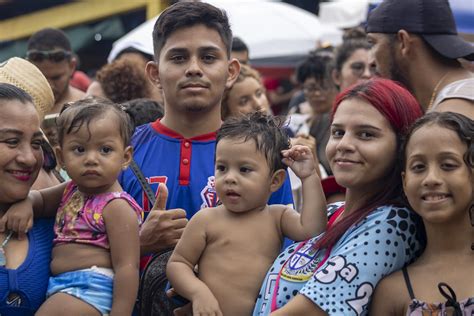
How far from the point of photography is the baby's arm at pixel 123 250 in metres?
3.65

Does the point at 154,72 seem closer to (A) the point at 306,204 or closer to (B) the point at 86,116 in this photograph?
(B) the point at 86,116

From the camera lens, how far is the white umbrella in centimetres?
1129

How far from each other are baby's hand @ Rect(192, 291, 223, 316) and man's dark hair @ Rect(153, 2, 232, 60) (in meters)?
1.33

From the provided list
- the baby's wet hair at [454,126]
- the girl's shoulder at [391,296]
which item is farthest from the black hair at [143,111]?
the girl's shoulder at [391,296]

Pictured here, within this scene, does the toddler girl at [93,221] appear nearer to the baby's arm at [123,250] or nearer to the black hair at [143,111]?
the baby's arm at [123,250]

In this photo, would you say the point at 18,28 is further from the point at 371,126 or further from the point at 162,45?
the point at 371,126

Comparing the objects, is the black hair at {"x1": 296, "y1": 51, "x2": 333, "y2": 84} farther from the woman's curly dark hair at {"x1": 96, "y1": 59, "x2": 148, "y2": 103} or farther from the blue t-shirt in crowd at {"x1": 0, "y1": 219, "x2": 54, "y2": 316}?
the blue t-shirt in crowd at {"x1": 0, "y1": 219, "x2": 54, "y2": 316}

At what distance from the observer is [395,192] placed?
3537 mm

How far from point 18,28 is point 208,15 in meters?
11.0

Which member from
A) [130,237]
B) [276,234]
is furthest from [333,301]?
[130,237]

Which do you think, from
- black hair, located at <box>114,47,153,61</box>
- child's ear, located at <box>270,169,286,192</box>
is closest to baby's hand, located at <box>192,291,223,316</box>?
child's ear, located at <box>270,169,286,192</box>

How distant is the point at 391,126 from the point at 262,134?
544 millimetres

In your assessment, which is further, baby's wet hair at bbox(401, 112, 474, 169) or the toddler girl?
the toddler girl

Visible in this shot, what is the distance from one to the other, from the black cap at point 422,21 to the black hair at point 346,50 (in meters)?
2.62
